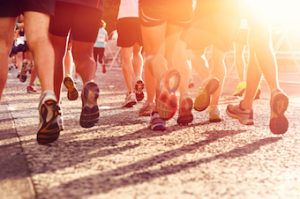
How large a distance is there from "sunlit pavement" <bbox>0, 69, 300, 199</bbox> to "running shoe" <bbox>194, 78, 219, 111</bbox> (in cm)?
18

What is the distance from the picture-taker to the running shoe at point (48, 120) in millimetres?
3041

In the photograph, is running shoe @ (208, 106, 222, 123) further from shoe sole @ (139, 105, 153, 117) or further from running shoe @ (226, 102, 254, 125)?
shoe sole @ (139, 105, 153, 117)

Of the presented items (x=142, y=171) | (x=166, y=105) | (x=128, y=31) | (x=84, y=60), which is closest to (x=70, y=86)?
(x=128, y=31)

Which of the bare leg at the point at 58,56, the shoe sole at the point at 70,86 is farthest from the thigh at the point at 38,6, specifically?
the shoe sole at the point at 70,86

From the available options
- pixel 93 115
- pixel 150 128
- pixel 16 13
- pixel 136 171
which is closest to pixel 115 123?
pixel 150 128

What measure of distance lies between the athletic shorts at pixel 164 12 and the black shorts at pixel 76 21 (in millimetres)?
359

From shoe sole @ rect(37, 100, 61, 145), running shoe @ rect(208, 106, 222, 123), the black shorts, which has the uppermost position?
the black shorts

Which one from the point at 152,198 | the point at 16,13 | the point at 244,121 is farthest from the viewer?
the point at 244,121

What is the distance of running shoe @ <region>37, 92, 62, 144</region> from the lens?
304 centimetres

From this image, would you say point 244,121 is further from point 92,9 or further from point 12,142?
point 12,142

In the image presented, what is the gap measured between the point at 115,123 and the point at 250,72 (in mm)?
1179

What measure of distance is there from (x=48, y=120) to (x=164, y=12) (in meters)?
1.40

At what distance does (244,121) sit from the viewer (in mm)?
4324

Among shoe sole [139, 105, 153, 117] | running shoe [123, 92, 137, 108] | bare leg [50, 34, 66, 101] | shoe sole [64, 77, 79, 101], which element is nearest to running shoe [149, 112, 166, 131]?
bare leg [50, 34, 66, 101]
